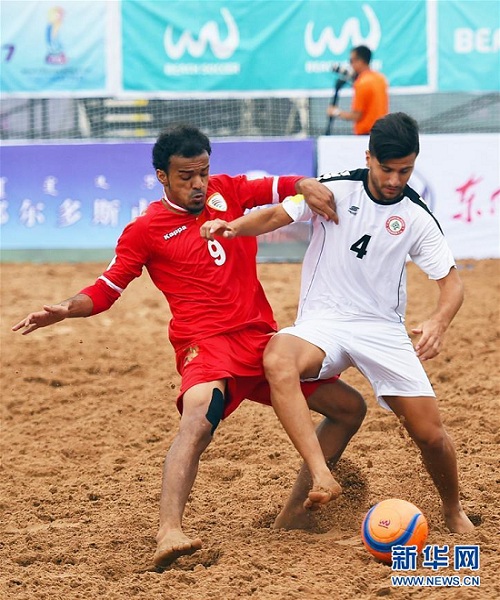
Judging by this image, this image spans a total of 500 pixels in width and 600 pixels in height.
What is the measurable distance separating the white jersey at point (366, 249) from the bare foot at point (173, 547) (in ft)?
4.27

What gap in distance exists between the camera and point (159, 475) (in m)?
6.52

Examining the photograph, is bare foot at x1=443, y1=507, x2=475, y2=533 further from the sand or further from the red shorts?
the red shorts

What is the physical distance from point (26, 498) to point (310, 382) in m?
1.98

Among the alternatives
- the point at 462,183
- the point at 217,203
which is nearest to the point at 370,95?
the point at 462,183

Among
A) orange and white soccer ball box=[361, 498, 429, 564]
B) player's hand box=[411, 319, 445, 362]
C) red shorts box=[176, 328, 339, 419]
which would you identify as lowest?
orange and white soccer ball box=[361, 498, 429, 564]

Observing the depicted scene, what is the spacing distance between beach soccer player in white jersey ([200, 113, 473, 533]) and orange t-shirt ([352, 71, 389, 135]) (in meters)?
8.28

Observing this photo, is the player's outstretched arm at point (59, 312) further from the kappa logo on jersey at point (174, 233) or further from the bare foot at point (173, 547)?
the bare foot at point (173, 547)

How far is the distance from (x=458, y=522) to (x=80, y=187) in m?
9.11

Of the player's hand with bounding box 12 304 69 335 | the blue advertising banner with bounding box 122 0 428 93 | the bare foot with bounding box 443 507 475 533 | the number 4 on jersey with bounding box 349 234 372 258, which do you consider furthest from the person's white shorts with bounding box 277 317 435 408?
the blue advertising banner with bounding box 122 0 428 93

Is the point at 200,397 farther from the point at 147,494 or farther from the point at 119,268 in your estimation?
the point at 147,494

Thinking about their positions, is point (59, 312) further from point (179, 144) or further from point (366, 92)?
point (366, 92)

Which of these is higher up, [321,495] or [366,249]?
[366,249]

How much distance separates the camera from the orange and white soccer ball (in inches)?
184

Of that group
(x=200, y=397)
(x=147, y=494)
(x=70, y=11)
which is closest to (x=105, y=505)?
(x=147, y=494)
